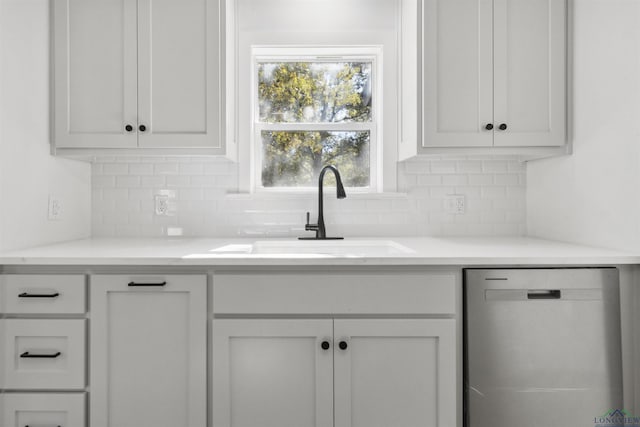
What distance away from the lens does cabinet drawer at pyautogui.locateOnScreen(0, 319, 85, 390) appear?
60.9 inches

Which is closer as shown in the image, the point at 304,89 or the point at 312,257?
the point at 312,257

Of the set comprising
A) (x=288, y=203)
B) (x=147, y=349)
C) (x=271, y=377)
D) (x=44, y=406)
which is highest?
(x=288, y=203)

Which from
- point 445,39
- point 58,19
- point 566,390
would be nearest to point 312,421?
point 566,390

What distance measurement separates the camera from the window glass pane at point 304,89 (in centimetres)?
237

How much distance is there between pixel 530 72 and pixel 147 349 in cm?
210

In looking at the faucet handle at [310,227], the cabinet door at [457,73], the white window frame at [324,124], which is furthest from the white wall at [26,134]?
the cabinet door at [457,73]

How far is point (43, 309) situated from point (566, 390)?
2.04 metres

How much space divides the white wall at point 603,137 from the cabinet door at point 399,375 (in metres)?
0.84

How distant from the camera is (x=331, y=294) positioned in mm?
Result: 1543

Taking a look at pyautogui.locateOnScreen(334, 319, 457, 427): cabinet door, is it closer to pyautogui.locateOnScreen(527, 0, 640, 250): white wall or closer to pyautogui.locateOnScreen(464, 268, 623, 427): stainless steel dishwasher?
pyautogui.locateOnScreen(464, 268, 623, 427): stainless steel dishwasher

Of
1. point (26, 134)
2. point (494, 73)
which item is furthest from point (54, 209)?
point (494, 73)

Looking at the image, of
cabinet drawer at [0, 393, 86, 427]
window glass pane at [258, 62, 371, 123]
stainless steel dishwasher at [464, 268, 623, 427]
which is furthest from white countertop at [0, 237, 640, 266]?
window glass pane at [258, 62, 371, 123]

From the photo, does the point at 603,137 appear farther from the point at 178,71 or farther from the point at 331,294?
the point at 178,71

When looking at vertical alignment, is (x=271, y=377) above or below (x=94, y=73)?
below
